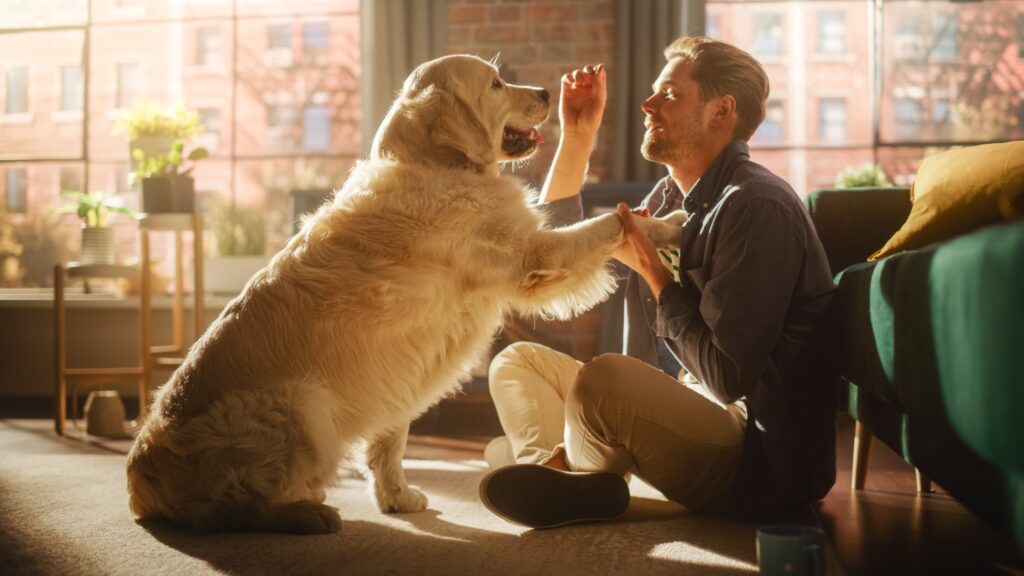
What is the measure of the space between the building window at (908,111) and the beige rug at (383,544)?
3.32m

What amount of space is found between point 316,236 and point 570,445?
75cm

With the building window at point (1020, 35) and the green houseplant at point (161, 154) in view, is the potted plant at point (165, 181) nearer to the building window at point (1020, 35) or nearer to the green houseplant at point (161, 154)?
the green houseplant at point (161, 154)

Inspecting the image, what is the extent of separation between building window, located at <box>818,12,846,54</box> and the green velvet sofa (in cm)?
336

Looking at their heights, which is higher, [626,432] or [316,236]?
[316,236]

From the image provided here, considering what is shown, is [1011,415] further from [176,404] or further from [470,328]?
[176,404]

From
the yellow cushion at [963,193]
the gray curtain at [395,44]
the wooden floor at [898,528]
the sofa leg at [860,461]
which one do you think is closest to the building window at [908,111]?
the wooden floor at [898,528]

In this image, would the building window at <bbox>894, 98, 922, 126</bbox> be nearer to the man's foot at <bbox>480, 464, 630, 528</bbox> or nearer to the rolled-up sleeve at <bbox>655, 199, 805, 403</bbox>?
the rolled-up sleeve at <bbox>655, 199, 805, 403</bbox>

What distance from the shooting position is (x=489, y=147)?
2.21m

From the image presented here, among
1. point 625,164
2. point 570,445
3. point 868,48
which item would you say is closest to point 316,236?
point 570,445

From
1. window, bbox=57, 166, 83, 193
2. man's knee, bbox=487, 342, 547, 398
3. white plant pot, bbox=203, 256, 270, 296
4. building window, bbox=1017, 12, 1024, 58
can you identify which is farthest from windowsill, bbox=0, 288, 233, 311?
building window, bbox=1017, 12, 1024, 58

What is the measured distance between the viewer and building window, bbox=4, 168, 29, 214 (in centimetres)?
559

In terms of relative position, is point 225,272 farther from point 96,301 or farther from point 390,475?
point 390,475

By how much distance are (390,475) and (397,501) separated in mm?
67

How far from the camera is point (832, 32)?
507 centimetres
